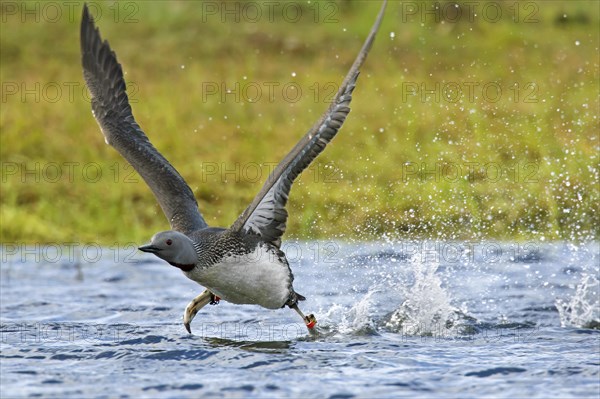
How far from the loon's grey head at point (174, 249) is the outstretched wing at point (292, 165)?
0.39 meters

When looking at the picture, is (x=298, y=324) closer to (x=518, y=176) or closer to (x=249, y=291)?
(x=249, y=291)

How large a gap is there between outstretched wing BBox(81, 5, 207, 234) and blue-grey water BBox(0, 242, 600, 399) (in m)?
0.92

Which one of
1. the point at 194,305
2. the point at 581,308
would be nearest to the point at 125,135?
the point at 194,305

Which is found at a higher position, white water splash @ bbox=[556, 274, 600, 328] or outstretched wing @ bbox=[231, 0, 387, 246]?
outstretched wing @ bbox=[231, 0, 387, 246]

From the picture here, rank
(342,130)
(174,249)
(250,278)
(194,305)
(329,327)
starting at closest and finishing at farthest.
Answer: (174,249) → (250,278) → (194,305) → (329,327) → (342,130)

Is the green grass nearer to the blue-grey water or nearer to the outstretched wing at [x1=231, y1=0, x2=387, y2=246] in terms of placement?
the blue-grey water

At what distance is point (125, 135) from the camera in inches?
355

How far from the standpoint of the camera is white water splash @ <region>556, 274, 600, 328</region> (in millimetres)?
8711

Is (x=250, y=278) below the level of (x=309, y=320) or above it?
above

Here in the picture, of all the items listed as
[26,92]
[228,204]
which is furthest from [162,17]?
[228,204]

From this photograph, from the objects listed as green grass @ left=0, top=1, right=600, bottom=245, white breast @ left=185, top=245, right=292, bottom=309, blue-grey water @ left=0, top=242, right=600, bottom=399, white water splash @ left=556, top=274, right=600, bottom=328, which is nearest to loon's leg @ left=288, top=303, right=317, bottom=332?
blue-grey water @ left=0, top=242, right=600, bottom=399

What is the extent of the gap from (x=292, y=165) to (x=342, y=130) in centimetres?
686

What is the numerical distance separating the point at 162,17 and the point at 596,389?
1367 centimetres

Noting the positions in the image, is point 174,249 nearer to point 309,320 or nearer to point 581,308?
point 309,320
